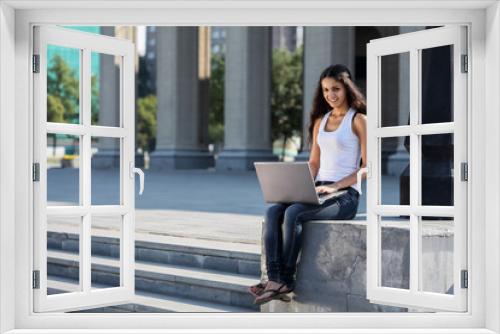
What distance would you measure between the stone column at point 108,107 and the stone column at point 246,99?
7.07 metres

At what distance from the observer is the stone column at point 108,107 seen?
3066cm

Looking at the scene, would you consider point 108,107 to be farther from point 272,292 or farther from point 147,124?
point 147,124

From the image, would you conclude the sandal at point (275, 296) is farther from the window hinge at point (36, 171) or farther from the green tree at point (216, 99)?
the green tree at point (216, 99)

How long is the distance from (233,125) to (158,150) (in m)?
4.55

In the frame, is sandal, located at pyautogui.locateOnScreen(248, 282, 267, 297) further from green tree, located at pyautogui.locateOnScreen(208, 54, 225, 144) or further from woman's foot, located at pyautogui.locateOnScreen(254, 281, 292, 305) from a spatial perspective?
green tree, located at pyautogui.locateOnScreen(208, 54, 225, 144)

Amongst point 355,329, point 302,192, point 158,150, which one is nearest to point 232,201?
point 302,192

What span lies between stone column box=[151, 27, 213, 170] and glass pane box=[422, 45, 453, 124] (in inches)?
867

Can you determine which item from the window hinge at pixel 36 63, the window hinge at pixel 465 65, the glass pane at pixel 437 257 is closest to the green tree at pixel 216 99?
the glass pane at pixel 437 257

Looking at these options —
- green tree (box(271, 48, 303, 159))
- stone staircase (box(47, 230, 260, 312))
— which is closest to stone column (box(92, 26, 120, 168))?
green tree (box(271, 48, 303, 159))

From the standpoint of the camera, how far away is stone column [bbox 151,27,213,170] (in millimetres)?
28531

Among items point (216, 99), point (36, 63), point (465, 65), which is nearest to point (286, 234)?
point (465, 65)

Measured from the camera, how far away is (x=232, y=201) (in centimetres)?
1219

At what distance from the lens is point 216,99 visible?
2030 inches

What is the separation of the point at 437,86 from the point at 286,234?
2.47 meters
